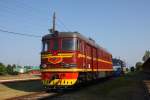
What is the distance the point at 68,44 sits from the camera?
61.2ft

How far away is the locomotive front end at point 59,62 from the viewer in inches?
713

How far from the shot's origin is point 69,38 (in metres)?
18.8

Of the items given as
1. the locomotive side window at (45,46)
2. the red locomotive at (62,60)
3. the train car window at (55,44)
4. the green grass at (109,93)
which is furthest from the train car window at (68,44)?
the green grass at (109,93)

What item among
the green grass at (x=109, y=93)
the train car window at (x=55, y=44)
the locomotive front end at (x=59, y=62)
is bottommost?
the green grass at (x=109, y=93)

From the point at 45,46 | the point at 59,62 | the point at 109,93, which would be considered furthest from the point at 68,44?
the point at 109,93

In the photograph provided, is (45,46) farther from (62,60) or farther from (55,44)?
(62,60)

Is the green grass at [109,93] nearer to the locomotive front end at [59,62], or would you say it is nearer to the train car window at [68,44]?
the locomotive front end at [59,62]

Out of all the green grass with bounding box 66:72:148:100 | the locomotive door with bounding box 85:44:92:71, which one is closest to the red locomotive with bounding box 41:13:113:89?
the green grass with bounding box 66:72:148:100

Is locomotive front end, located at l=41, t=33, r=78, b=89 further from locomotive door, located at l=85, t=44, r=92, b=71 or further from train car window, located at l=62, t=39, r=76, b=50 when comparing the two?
locomotive door, located at l=85, t=44, r=92, b=71

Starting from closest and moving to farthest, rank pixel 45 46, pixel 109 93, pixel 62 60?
1. pixel 109 93
2. pixel 62 60
3. pixel 45 46

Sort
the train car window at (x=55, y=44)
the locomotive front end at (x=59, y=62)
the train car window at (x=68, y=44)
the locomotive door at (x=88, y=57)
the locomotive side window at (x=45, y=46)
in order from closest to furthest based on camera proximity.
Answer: the locomotive front end at (x=59, y=62), the train car window at (x=68, y=44), the train car window at (x=55, y=44), the locomotive side window at (x=45, y=46), the locomotive door at (x=88, y=57)

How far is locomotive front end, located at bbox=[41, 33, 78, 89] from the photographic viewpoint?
18.1 meters

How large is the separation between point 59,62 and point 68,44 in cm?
124

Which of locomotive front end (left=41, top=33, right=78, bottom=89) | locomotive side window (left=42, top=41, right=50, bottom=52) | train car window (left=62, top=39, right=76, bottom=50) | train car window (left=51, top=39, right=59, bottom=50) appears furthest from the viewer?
locomotive side window (left=42, top=41, right=50, bottom=52)
